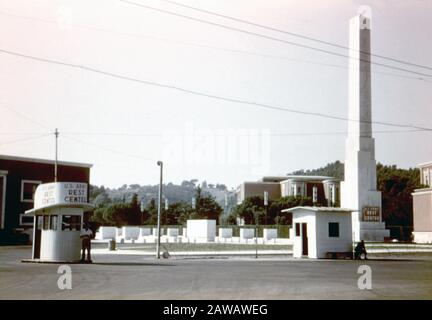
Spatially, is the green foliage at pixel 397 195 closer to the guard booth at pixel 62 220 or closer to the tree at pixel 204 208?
the tree at pixel 204 208

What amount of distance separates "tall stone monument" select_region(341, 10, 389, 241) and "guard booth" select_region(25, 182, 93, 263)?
30.1 m

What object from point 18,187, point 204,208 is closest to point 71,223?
point 18,187

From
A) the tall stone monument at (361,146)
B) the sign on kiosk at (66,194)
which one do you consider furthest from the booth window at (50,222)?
the tall stone monument at (361,146)

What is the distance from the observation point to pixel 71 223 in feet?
89.0

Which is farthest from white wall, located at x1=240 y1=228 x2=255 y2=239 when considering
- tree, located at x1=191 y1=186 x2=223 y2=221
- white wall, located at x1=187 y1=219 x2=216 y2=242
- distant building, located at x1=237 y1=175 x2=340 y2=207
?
tree, located at x1=191 y1=186 x2=223 y2=221

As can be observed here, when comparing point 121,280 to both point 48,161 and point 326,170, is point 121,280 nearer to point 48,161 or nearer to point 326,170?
point 48,161

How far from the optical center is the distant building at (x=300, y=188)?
4150 inches

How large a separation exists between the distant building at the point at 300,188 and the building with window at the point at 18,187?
51.1 meters

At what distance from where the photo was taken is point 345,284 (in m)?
16.8

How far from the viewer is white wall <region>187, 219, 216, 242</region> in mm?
69062

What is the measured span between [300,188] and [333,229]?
7519cm

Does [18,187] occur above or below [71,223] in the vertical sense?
above

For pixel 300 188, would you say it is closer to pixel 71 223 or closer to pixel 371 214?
pixel 371 214
